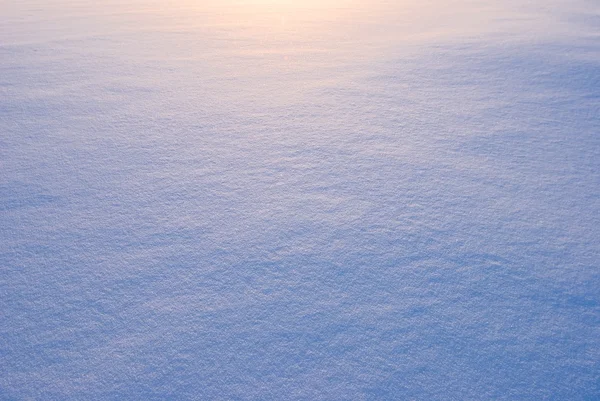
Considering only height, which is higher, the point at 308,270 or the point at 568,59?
the point at 568,59

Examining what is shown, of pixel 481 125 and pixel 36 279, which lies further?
pixel 481 125

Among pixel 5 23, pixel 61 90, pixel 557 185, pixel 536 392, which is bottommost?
pixel 536 392

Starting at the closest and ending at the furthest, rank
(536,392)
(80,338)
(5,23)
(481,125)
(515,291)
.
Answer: (536,392)
(80,338)
(515,291)
(481,125)
(5,23)

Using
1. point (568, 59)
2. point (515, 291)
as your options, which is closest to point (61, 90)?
point (515, 291)

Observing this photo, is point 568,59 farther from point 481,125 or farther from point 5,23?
point 5,23

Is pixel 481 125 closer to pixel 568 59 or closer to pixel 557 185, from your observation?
pixel 557 185

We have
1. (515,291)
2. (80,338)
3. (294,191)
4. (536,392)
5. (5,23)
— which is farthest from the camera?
(5,23)
